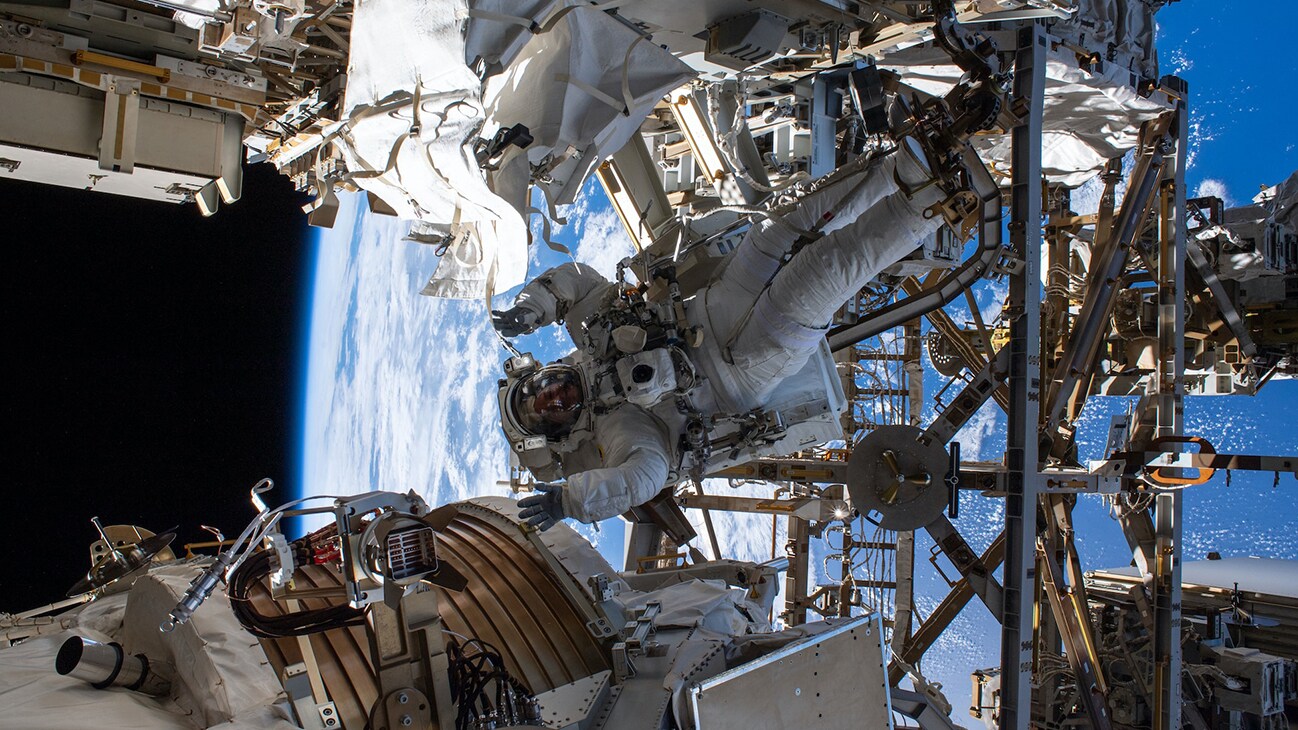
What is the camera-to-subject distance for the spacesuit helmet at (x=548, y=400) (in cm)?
382

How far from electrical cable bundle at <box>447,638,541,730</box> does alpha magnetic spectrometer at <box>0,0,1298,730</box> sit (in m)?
0.01

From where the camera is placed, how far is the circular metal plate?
12.1 feet

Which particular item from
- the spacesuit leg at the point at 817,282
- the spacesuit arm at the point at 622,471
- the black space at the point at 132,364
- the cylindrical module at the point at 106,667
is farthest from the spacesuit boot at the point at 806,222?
the black space at the point at 132,364

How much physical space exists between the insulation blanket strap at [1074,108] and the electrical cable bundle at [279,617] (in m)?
3.75

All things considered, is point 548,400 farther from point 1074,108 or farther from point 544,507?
point 1074,108

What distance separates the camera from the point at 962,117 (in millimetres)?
3207

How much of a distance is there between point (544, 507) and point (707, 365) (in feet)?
3.34

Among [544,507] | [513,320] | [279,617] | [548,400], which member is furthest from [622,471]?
[279,617]

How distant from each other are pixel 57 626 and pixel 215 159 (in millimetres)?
1951

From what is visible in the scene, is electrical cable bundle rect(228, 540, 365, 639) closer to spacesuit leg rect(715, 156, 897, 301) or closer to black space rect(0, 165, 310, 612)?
spacesuit leg rect(715, 156, 897, 301)

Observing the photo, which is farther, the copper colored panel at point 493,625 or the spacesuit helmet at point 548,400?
the spacesuit helmet at point 548,400

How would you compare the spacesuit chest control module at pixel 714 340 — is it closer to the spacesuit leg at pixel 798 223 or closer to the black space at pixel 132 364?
the spacesuit leg at pixel 798 223

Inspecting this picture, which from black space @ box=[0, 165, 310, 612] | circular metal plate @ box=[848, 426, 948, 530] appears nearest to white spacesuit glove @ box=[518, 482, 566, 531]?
circular metal plate @ box=[848, 426, 948, 530]

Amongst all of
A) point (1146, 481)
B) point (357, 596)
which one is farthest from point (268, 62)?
point (1146, 481)
